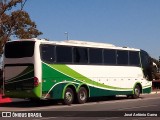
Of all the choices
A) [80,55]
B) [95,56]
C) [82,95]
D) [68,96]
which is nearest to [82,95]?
[82,95]

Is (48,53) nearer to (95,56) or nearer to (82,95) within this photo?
(82,95)

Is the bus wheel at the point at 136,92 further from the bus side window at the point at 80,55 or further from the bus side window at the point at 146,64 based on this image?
the bus side window at the point at 80,55

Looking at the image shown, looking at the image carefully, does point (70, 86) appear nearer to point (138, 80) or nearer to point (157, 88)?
point (138, 80)

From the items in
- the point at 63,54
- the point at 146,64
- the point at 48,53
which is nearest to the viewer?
the point at 48,53

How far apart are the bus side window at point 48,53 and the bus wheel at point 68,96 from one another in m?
2.16

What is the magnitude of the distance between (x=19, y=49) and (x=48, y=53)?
5.12ft

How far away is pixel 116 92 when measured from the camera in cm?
2780

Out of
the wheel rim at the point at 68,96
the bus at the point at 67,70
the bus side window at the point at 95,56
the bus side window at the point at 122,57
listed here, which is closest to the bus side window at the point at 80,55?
the bus at the point at 67,70

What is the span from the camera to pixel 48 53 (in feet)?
73.8

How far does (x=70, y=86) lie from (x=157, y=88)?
2306 cm

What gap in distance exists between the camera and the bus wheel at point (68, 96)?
23.6 m

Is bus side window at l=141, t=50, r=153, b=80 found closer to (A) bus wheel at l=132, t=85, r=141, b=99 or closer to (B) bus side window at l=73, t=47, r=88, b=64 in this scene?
(A) bus wheel at l=132, t=85, r=141, b=99

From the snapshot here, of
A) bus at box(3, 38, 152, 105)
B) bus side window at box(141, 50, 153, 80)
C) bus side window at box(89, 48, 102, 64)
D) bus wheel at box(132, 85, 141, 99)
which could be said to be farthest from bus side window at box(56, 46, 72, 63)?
bus side window at box(141, 50, 153, 80)

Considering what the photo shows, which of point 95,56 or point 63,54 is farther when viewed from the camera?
point 95,56
